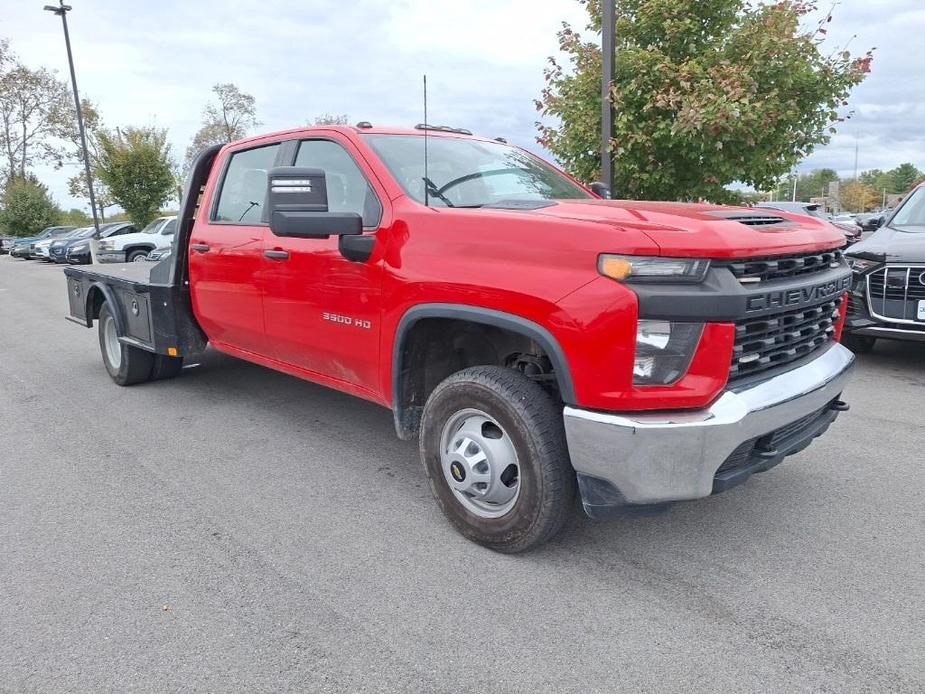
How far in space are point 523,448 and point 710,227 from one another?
3.62ft

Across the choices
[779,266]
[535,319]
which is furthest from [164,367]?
[779,266]

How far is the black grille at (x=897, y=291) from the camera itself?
589 centimetres

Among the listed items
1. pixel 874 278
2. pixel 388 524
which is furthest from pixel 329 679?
pixel 874 278

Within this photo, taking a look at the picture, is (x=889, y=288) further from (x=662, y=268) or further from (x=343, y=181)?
(x=343, y=181)

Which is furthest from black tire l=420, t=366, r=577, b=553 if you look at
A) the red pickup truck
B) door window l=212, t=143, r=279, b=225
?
door window l=212, t=143, r=279, b=225

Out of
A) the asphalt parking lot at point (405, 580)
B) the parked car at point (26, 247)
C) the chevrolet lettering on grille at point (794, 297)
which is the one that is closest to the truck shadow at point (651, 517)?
the asphalt parking lot at point (405, 580)

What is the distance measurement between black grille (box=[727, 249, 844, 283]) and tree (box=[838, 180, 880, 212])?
112469mm

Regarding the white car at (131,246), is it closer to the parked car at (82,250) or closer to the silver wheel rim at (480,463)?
the parked car at (82,250)

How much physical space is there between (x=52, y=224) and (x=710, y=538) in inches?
2028

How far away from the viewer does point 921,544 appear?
3.14 metres

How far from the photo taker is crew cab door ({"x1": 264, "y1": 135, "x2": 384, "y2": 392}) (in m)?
3.56

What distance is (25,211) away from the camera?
44750mm

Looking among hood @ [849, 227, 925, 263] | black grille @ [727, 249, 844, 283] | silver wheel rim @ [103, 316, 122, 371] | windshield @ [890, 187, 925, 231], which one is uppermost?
windshield @ [890, 187, 925, 231]

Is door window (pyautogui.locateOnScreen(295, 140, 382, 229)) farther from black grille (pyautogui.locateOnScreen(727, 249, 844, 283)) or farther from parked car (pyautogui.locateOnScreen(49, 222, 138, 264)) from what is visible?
parked car (pyautogui.locateOnScreen(49, 222, 138, 264))
